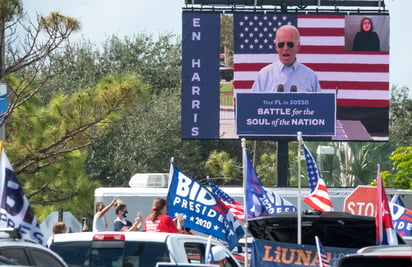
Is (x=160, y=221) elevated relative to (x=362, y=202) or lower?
elevated

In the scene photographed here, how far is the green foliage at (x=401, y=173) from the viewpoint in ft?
166

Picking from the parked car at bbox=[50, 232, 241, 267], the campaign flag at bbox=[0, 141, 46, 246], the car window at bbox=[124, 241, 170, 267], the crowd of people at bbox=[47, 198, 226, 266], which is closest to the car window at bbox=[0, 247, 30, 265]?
the campaign flag at bbox=[0, 141, 46, 246]

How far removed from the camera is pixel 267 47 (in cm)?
3319

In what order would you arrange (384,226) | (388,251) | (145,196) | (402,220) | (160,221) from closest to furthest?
(388,251), (160,221), (384,226), (402,220), (145,196)

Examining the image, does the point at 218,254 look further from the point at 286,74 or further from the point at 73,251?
the point at 286,74

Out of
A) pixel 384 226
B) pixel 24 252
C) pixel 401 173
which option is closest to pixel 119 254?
pixel 24 252

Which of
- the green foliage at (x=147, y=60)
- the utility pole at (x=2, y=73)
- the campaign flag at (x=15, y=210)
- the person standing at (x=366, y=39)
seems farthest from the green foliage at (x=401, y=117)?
the campaign flag at (x=15, y=210)

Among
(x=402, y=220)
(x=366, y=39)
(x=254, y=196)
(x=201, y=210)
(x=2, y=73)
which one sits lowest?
(x=402, y=220)

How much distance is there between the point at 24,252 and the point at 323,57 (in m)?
21.3

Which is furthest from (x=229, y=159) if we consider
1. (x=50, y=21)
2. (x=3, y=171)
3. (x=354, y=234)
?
(x=3, y=171)

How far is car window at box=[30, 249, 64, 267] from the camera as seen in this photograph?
12742 mm

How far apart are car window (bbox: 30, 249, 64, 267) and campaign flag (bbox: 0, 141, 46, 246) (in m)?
0.57

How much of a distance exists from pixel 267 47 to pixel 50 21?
9529 mm

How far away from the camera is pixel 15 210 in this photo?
43.9 feet
